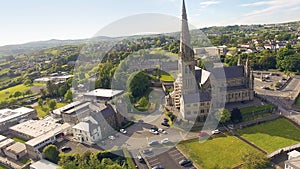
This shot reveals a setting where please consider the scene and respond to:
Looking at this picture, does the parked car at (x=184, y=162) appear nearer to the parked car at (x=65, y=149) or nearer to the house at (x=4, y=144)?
the parked car at (x=65, y=149)

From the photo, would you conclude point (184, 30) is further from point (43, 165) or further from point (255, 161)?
point (43, 165)

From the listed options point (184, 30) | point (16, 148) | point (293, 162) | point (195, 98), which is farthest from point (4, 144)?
point (293, 162)

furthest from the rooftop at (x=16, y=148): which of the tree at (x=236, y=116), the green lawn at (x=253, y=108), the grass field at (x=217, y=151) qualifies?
the green lawn at (x=253, y=108)

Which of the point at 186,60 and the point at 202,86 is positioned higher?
the point at 186,60

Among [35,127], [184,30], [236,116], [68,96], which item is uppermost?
[184,30]

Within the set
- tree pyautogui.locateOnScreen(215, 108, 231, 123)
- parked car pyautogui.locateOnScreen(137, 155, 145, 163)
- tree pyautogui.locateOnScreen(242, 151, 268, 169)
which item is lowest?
parked car pyautogui.locateOnScreen(137, 155, 145, 163)

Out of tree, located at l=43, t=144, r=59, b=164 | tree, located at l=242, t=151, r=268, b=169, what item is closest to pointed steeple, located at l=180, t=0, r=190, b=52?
tree, located at l=242, t=151, r=268, b=169

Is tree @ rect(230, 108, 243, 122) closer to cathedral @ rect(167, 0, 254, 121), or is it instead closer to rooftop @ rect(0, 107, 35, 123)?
cathedral @ rect(167, 0, 254, 121)
